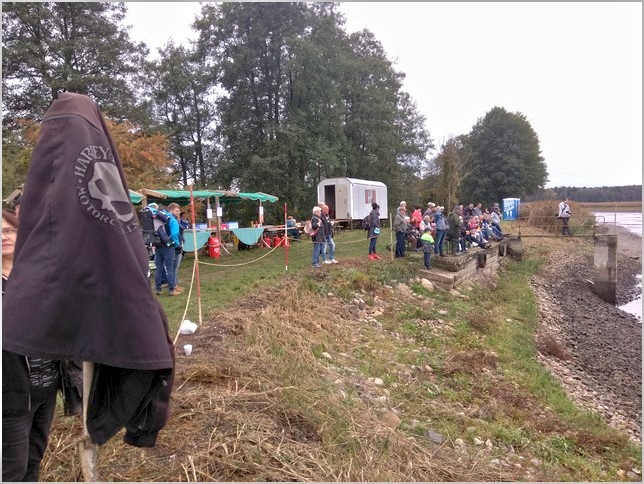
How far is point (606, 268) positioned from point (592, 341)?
8.68 m

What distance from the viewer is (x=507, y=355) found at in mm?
9422

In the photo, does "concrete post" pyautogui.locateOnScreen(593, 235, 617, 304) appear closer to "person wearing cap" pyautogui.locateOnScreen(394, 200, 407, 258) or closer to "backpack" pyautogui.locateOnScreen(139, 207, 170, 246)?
"person wearing cap" pyautogui.locateOnScreen(394, 200, 407, 258)

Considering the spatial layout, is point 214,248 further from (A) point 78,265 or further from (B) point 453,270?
(A) point 78,265

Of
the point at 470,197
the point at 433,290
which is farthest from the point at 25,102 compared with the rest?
the point at 470,197

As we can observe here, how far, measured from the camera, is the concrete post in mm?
20250

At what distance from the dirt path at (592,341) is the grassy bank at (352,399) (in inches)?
37.4

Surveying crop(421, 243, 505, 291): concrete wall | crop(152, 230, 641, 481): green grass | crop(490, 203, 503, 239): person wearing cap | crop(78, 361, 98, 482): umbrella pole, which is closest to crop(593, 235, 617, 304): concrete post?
crop(490, 203, 503, 239): person wearing cap

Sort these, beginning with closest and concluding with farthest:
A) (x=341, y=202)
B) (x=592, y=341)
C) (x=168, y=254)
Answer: (x=168, y=254), (x=592, y=341), (x=341, y=202)

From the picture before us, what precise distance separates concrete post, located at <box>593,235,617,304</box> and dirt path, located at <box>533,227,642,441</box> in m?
0.68

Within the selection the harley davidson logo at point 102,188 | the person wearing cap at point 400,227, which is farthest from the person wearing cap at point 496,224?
the harley davidson logo at point 102,188

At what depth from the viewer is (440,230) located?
1398 cm

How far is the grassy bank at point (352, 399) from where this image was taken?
3.39 meters

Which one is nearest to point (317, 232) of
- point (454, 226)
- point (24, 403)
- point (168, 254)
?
point (168, 254)

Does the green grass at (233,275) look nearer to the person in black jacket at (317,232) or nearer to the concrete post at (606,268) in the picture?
the person in black jacket at (317,232)
